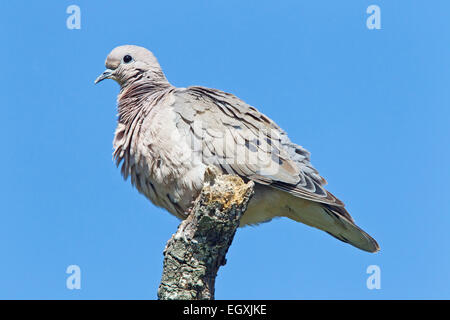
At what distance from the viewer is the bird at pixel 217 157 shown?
21.0ft

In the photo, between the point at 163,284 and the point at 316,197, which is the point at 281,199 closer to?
the point at 316,197

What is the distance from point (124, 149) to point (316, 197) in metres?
2.10

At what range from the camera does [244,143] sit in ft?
21.7

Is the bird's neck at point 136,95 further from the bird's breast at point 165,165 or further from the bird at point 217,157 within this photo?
the bird's breast at point 165,165

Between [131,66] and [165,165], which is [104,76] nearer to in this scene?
[131,66]

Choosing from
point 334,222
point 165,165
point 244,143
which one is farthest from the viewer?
point 334,222

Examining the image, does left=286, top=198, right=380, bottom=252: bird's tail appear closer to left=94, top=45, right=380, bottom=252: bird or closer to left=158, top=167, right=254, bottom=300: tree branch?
left=94, top=45, right=380, bottom=252: bird

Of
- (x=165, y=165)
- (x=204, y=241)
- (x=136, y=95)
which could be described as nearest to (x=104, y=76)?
(x=136, y=95)

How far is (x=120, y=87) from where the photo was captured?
26.1 feet

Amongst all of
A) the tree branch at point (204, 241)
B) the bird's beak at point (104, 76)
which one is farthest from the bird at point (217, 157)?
the tree branch at point (204, 241)

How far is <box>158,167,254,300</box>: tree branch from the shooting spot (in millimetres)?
5301

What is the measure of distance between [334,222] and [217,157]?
153 centimetres

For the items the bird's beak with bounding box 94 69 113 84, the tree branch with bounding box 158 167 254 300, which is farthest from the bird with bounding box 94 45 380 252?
the tree branch with bounding box 158 167 254 300
